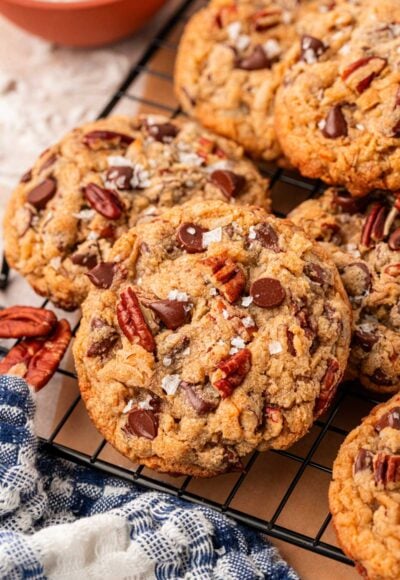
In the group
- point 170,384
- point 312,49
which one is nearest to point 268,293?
point 170,384

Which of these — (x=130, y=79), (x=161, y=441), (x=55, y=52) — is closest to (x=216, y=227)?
(x=161, y=441)

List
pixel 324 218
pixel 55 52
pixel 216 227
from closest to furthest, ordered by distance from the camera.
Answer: pixel 216 227
pixel 324 218
pixel 55 52

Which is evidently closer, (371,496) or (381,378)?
(371,496)

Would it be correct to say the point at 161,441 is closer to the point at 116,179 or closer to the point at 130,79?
the point at 116,179

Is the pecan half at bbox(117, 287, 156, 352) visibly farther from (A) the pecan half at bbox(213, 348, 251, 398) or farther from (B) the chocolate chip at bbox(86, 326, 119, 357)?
(A) the pecan half at bbox(213, 348, 251, 398)

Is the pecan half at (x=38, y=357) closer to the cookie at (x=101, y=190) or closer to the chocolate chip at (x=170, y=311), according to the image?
the cookie at (x=101, y=190)

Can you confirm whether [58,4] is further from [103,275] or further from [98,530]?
[98,530]
